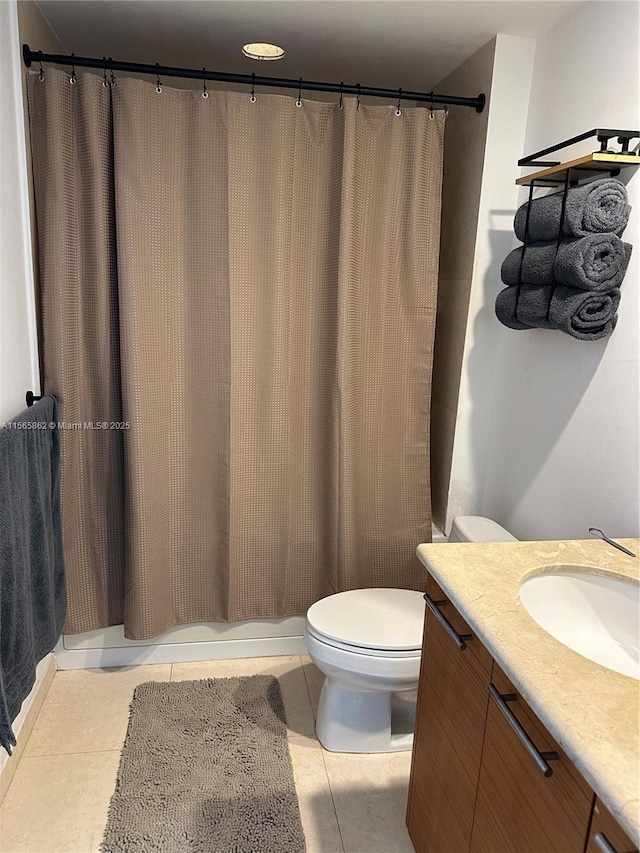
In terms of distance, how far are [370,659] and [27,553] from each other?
101 cm

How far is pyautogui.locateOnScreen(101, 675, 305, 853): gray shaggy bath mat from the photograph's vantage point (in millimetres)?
1634

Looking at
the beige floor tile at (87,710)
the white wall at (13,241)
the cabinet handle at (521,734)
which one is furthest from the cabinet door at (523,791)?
the white wall at (13,241)

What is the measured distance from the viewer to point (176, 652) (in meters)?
2.37

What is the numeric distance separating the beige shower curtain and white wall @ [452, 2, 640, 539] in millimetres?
236

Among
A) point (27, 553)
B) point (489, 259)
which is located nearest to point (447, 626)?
point (27, 553)

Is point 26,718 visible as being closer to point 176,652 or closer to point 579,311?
point 176,652

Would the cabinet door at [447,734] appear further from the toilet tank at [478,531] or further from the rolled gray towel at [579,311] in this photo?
the rolled gray towel at [579,311]

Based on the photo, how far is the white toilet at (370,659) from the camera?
1.80 m

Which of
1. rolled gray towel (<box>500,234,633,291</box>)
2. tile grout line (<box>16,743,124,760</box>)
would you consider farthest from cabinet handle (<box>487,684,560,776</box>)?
tile grout line (<box>16,743,124,760</box>)

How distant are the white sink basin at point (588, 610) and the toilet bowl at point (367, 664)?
1.83 feet

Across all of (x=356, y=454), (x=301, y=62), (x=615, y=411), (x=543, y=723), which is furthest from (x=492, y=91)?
(x=543, y=723)

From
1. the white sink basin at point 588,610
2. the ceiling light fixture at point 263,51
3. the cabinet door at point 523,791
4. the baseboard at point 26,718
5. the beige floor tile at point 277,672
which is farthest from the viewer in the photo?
the beige floor tile at point 277,672

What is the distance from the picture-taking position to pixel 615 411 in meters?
1.61

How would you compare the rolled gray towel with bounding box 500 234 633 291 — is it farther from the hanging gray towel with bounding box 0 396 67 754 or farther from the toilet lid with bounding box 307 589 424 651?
the hanging gray towel with bounding box 0 396 67 754
